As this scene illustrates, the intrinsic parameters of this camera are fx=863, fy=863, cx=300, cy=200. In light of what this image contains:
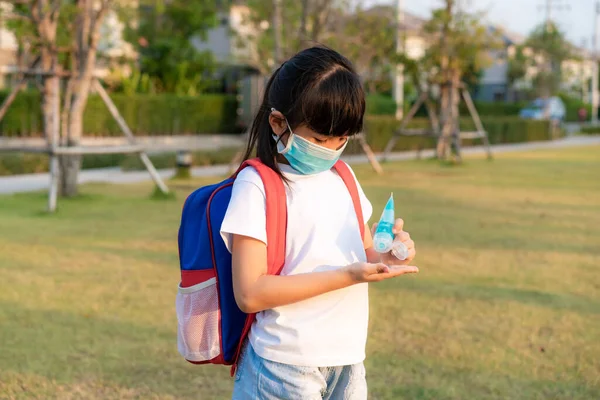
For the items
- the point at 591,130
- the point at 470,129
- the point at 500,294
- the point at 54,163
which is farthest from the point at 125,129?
the point at 591,130

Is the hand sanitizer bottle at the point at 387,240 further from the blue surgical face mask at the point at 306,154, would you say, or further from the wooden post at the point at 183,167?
the wooden post at the point at 183,167

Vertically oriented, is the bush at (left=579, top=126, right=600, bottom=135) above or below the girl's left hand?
below

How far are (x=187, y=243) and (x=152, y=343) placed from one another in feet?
8.13

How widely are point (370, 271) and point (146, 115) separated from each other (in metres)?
23.3

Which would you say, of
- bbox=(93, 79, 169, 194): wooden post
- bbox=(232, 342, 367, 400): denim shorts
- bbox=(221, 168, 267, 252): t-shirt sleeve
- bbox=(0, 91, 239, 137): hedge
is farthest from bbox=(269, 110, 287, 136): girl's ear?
bbox=(0, 91, 239, 137): hedge

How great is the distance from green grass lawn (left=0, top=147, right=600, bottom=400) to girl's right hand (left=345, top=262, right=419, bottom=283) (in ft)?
6.31

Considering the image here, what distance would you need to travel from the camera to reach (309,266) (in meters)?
2.02

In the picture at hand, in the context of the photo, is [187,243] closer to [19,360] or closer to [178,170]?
[19,360]

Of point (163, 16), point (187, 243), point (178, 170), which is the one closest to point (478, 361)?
point (187, 243)

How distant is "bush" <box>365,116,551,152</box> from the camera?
21.8 m

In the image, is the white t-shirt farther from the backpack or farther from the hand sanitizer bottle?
the hand sanitizer bottle

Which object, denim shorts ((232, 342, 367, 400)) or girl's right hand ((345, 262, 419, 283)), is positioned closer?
girl's right hand ((345, 262, 419, 283))

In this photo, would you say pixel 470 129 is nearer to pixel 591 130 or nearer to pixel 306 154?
pixel 591 130

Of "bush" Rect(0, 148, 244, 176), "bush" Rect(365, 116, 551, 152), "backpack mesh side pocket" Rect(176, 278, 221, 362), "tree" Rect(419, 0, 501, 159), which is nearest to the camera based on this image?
"backpack mesh side pocket" Rect(176, 278, 221, 362)
